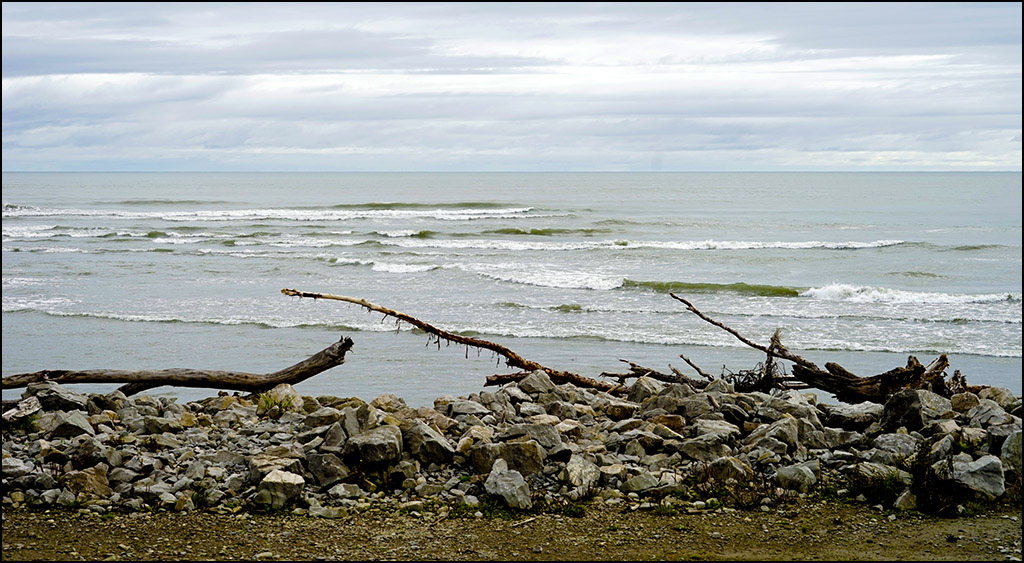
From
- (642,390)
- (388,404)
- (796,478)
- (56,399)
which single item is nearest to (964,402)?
(796,478)

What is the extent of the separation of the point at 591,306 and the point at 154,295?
9.72m

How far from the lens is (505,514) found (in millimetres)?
4988

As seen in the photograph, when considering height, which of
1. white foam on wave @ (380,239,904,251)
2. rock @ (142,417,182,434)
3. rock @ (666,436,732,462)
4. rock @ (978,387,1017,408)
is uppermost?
white foam on wave @ (380,239,904,251)

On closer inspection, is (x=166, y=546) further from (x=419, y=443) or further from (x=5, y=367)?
(x=5, y=367)

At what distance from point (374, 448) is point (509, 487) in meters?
0.91

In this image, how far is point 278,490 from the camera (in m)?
5.08

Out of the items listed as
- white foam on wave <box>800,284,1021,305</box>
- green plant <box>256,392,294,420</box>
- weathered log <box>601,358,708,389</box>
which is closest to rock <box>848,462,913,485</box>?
weathered log <box>601,358,708,389</box>

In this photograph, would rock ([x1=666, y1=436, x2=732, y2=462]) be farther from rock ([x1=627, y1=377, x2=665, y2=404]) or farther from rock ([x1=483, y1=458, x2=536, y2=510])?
rock ([x1=627, y1=377, x2=665, y2=404])

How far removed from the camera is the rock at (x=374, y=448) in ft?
17.7

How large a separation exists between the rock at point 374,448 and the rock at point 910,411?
3.60m

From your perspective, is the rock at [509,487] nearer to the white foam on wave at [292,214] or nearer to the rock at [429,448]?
the rock at [429,448]

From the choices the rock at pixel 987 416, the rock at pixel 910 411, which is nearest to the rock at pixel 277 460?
the rock at pixel 910 411

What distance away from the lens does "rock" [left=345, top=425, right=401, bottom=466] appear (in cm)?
540

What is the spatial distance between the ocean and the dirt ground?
3787mm
